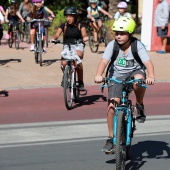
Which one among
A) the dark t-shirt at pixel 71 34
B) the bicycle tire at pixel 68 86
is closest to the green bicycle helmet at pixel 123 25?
the bicycle tire at pixel 68 86

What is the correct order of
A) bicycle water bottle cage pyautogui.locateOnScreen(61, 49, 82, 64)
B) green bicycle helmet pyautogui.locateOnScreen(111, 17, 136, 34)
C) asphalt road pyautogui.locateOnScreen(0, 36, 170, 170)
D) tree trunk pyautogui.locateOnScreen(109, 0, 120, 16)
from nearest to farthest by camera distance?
green bicycle helmet pyautogui.locateOnScreen(111, 17, 136, 34), asphalt road pyautogui.locateOnScreen(0, 36, 170, 170), bicycle water bottle cage pyautogui.locateOnScreen(61, 49, 82, 64), tree trunk pyautogui.locateOnScreen(109, 0, 120, 16)

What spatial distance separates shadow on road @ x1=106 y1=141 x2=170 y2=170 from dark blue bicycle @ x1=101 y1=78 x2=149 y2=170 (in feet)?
1.96

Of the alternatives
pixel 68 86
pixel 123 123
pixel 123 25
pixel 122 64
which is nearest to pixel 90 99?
pixel 68 86

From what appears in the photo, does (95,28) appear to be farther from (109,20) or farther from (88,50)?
(109,20)

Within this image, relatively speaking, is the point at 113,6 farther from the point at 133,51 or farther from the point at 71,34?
the point at 133,51

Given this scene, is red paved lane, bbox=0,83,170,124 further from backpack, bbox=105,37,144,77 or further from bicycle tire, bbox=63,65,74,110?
backpack, bbox=105,37,144,77

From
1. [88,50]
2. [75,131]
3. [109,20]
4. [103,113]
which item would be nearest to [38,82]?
[103,113]

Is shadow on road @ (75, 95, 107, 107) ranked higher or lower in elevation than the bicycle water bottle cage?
lower

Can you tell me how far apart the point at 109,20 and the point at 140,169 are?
17702 millimetres

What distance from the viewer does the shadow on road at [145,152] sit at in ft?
25.9

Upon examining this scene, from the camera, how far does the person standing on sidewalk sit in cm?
2000

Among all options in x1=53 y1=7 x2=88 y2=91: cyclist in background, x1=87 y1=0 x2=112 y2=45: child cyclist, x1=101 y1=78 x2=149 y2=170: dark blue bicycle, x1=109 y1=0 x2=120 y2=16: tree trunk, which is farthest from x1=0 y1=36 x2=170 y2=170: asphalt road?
x1=109 y1=0 x2=120 y2=16: tree trunk

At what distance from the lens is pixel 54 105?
12133mm

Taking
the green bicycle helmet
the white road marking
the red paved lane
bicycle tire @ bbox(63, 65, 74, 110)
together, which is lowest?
the red paved lane
